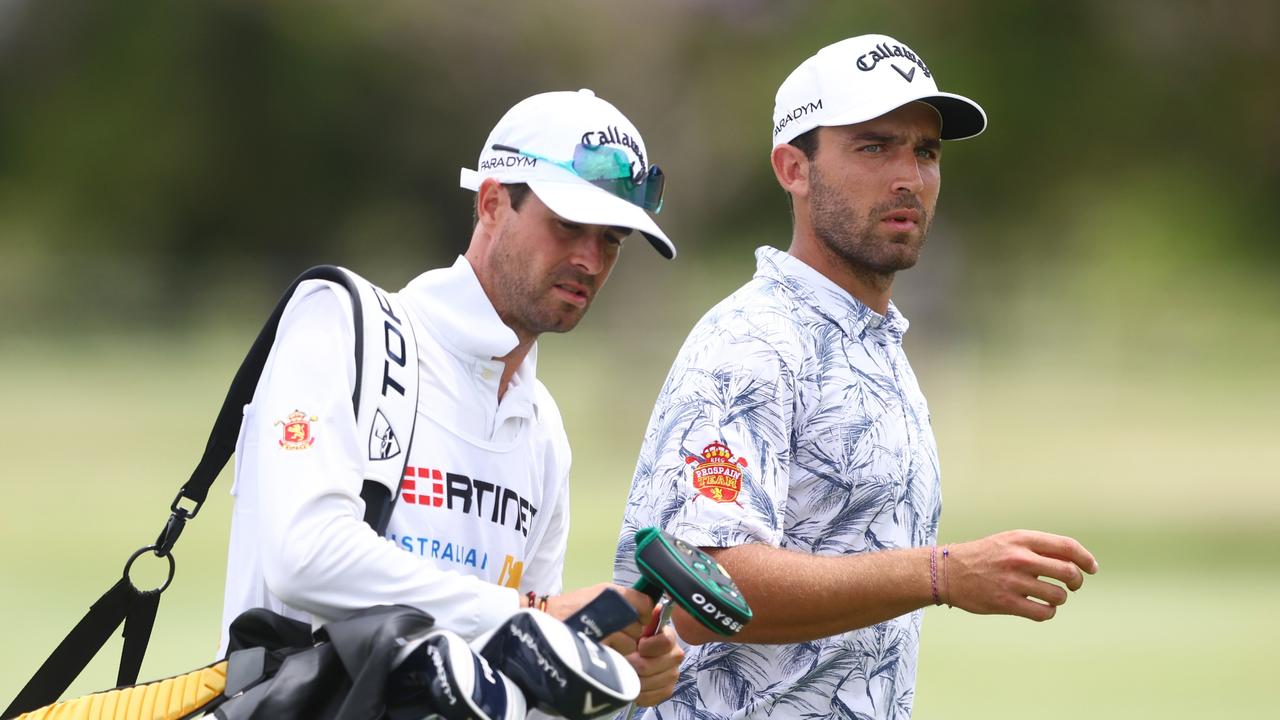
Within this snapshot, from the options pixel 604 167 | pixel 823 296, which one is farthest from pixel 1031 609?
pixel 604 167

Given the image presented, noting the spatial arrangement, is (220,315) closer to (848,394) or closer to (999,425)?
(999,425)

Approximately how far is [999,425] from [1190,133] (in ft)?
26.4

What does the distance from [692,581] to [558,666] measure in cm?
36

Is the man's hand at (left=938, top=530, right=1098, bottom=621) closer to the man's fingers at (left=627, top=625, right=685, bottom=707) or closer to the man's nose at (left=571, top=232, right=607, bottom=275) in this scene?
the man's fingers at (left=627, top=625, right=685, bottom=707)

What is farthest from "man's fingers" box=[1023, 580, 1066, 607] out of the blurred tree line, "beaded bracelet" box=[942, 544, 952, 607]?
the blurred tree line

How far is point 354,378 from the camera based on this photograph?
3.34m

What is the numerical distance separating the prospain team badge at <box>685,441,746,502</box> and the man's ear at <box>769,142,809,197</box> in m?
0.86

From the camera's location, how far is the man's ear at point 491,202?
3.86m

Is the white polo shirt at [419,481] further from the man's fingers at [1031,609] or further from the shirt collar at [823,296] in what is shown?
the man's fingers at [1031,609]

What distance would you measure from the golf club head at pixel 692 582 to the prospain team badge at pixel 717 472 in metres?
0.39

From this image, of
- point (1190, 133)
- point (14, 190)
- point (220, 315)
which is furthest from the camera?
point (220, 315)

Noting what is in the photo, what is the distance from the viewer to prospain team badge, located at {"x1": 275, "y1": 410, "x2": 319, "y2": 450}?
3236 mm

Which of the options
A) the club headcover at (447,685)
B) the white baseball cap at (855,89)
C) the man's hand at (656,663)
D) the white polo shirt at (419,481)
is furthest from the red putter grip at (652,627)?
the white baseball cap at (855,89)

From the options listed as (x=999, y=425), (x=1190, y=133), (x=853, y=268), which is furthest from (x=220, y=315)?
(x=853, y=268)
